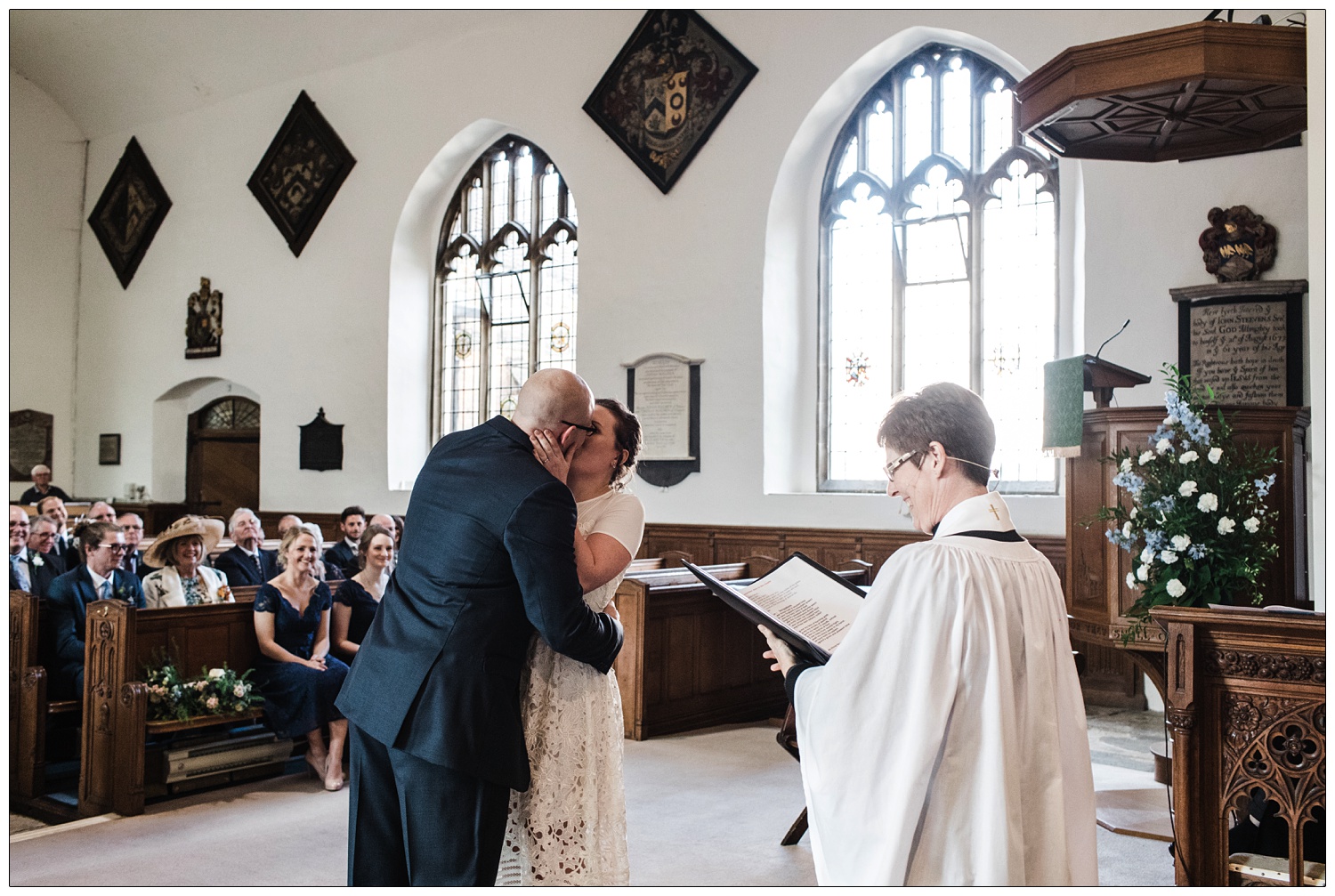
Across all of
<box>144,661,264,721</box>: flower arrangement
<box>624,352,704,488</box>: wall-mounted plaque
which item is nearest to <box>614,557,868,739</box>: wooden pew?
<box>144,661,264,721</box>: flower arrangement

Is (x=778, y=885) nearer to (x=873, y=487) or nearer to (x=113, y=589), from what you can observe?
(x=113, y=589)

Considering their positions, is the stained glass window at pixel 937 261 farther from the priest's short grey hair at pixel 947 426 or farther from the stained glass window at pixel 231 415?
the stained glass window at pixel 231 415

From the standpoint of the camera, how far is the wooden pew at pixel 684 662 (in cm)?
616

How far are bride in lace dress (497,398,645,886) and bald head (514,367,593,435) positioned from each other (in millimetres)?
47

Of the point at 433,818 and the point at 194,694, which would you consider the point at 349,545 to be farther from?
the point at 433,818

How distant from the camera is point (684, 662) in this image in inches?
254

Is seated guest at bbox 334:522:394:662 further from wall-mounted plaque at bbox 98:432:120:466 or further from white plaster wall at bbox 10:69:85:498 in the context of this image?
white plaster wall at bbox 10:69:85:498

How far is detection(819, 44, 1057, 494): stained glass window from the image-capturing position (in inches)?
345

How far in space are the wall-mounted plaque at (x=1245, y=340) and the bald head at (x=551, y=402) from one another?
563 centimetres

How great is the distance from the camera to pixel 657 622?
20.6ft

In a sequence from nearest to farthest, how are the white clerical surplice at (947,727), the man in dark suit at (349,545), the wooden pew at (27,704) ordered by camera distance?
1. the white clerical surplice at (947,727)
2. the wooden pew at (27,704)
3. the man in dark suit at (349,545)

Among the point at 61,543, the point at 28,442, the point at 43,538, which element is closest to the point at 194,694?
the point at 43,538

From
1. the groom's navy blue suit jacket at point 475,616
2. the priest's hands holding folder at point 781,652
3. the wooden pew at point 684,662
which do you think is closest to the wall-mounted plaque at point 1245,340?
the wooden pew at point 684,662

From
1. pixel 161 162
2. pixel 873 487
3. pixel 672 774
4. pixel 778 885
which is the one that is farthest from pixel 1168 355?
pixel 161 162
